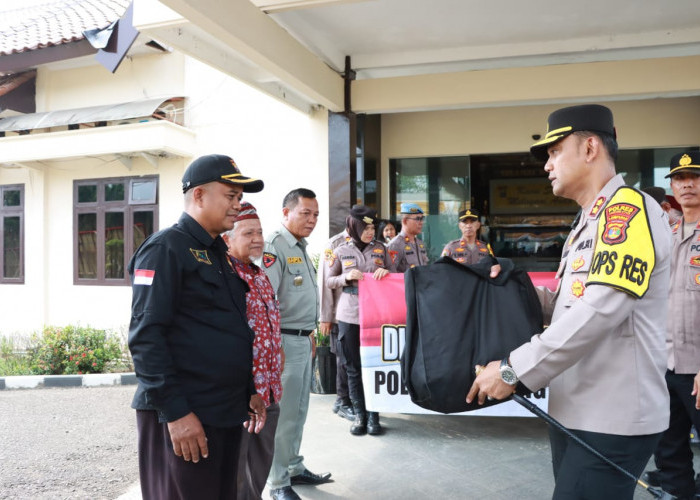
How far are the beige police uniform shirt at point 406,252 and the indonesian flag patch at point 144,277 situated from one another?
430 cm

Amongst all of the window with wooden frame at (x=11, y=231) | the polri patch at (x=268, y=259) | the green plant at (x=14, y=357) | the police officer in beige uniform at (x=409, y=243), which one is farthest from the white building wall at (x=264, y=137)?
the window with wooden frame at (x=11, y=231)

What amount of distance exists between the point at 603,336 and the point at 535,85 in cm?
612

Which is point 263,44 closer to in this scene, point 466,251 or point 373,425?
point 466,251

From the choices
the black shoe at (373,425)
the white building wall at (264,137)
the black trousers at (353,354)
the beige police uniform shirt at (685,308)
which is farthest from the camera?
the white building wall at (264,137)

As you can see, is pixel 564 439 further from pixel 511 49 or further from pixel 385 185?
pixel 385 185

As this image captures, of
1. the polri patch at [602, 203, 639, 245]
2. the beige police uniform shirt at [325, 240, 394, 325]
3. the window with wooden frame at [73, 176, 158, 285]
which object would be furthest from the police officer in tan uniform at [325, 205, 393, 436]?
the window with wooden frame at [73, 176, 158, 285]

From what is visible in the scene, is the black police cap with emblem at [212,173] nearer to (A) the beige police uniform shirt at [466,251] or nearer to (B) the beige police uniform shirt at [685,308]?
(B) the beige police uniform shirt at [685,308]

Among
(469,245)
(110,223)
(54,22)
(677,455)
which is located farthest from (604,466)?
(54,22)

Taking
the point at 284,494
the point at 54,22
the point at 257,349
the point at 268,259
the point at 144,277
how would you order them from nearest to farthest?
the point at 144,277, the point at 257,349, the point at 284,494, the point at 268,259, the point at 54,22

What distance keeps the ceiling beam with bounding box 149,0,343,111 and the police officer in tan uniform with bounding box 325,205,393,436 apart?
1.86 meters

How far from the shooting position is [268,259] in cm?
343

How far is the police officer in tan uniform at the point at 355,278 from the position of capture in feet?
15.6

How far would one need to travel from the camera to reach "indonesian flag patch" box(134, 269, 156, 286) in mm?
1898

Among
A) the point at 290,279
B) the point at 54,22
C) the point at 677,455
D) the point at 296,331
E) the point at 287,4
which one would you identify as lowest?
the point at 677,455
